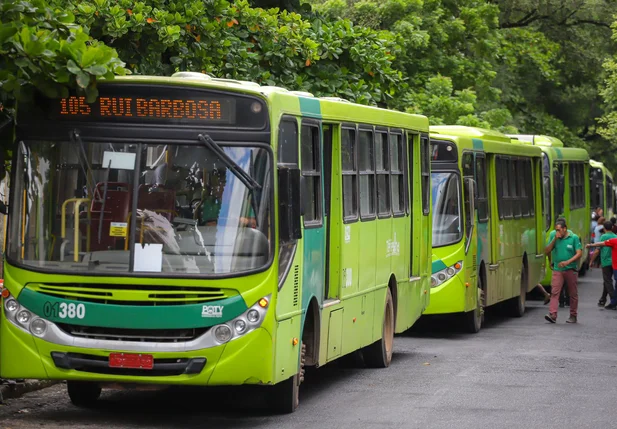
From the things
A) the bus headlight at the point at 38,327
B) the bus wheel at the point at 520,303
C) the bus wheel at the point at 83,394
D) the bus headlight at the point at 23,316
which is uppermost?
the bus headlight at the point at 23,316

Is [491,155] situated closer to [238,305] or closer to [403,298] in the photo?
[403,298]

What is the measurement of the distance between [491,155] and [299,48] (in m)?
4.06

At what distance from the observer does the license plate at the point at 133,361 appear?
33.8 feet

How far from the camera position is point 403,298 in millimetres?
16203

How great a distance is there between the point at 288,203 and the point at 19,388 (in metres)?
3.36

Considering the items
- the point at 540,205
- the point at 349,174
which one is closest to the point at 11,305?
the point at 349,174

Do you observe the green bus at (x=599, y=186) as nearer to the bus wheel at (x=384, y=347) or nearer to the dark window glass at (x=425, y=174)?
the dark window glass at (x=425, y=174)

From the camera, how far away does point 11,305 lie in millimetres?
10617

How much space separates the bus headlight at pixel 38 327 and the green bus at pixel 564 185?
18.0 m

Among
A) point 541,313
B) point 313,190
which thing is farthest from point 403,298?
point 541,313

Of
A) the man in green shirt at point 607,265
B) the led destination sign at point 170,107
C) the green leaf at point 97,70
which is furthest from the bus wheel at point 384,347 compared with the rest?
the man in green shirt at point 607,265

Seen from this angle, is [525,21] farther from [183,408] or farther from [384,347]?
[183,408]

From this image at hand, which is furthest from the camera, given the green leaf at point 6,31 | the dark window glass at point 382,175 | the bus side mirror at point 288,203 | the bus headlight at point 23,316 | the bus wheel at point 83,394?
the dark window glass at point 382,175

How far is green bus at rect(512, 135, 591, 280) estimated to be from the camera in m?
28.8
